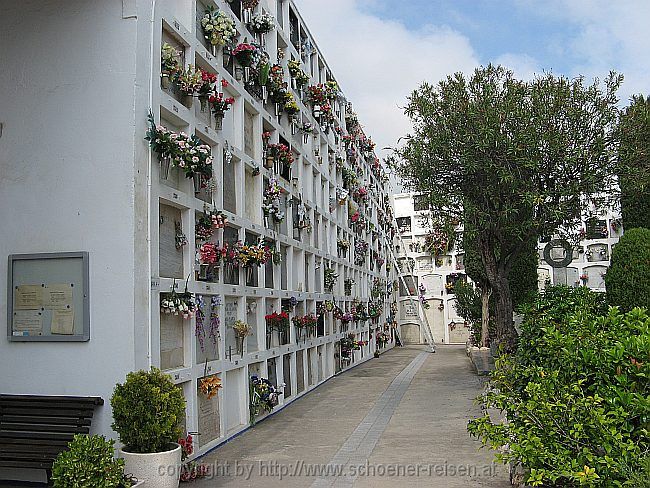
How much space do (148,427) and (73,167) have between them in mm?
2331

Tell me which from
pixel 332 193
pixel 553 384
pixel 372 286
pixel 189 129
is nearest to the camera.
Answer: pixel 553 384

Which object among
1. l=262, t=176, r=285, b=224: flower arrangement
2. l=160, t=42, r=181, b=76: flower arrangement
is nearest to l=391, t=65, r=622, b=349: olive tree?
l=262, t=176, r=285, b=224: flower arrangement

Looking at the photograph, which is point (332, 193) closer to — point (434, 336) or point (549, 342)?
point (549, 342)

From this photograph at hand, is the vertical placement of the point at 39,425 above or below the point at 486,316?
below

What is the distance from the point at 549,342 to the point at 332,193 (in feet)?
32.9

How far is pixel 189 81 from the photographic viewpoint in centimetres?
659

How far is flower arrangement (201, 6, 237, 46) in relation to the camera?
296 inches

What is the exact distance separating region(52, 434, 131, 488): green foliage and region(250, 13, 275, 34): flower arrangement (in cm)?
629

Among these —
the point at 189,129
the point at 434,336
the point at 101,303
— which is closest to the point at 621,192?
the point at 189,129

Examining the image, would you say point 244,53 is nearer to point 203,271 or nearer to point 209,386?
point 203,271

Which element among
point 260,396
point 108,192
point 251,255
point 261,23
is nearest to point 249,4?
point 261,23

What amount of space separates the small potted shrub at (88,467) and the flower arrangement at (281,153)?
570cm

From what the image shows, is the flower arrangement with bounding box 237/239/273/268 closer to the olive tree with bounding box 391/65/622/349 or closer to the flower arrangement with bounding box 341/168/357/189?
the olive tree with bounding box 391/65/622/349

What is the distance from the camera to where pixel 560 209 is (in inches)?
402
